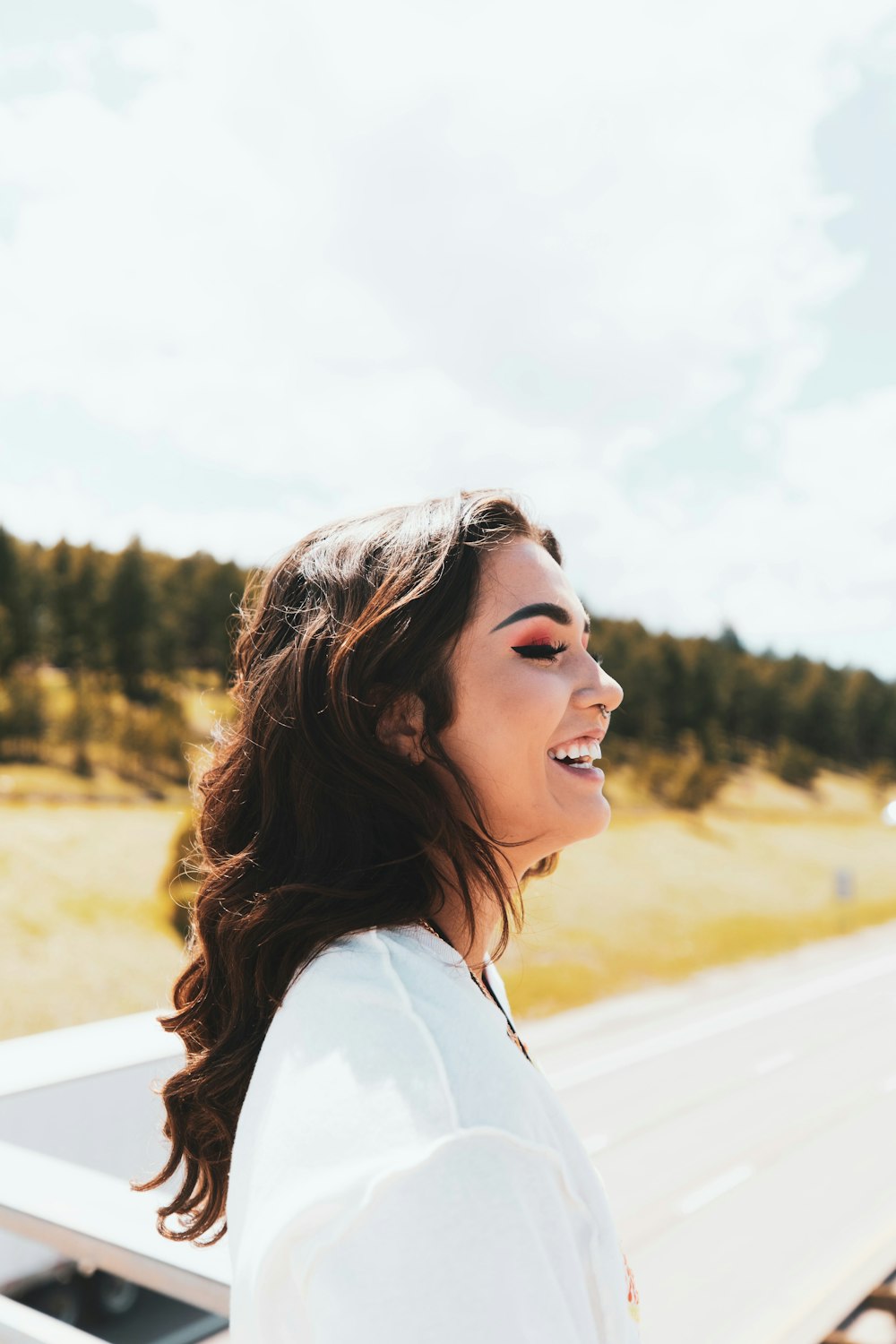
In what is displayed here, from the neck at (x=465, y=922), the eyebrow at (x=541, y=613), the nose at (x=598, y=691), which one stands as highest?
the eyebrow at (x=541, y=613)

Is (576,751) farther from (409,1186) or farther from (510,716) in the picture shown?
(409,1186)

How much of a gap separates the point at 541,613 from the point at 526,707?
4.9 inches

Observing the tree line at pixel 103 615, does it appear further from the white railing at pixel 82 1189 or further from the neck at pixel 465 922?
the neck at pixel 465 922

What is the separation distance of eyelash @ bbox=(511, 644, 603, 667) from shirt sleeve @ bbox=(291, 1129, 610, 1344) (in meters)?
0.59

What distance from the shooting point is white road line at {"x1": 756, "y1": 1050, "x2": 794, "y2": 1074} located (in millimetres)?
10789

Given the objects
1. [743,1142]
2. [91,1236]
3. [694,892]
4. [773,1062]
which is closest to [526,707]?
[91,1236]

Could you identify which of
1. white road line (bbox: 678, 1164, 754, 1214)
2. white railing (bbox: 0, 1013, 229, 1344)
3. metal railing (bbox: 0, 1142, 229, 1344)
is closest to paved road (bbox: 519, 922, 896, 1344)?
white road line (bbox: 678, 1164, 754, 1214)

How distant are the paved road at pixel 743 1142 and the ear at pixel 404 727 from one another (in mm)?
2813

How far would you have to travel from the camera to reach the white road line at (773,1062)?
35.4 ft

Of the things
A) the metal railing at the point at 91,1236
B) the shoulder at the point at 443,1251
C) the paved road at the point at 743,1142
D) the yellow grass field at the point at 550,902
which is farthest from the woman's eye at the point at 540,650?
the paved road at the point at 743,1142

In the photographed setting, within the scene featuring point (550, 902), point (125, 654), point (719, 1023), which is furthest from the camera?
point (125, 654)

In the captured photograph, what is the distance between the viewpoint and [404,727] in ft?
4.05

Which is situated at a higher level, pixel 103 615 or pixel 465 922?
pixel 103 615

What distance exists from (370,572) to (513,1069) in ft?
1.97
